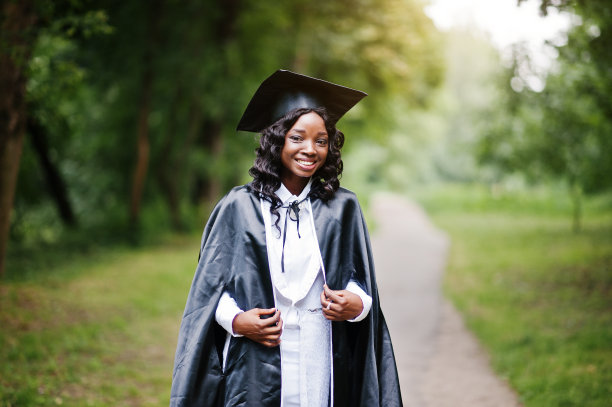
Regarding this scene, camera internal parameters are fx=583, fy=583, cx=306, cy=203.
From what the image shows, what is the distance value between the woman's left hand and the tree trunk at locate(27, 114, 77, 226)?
45.2 feet

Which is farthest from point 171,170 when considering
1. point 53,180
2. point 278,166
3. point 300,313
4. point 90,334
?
point 300,313

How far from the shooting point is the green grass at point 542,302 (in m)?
5.54

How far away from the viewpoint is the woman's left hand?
2408mm

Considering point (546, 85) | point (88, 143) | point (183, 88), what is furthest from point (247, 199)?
point (88, 143)

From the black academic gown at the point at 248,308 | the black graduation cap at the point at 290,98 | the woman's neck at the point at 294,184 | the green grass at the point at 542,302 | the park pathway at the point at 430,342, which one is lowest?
the park pathway at the point at 430,342

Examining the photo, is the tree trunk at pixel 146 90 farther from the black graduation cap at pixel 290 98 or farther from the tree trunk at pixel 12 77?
the black graduation cap at pixel 290 98

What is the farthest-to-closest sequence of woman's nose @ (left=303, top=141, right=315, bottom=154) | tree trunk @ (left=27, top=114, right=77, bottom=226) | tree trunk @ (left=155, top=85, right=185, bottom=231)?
tree trunk @ (left=155, top=85, right=185, bottom=231)
tree trunk @ (left=27, top=114, right=77, bottom=226)
woman's nose @ (left=303, top=141, right=315, bottom=154)

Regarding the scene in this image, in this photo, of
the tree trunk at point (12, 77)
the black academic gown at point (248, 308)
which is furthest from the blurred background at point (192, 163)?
the black academic gown at point (248, 308)

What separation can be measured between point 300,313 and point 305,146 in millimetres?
727

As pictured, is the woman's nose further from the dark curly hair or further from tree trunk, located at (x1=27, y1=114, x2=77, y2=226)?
tree trunk, located at (x1=27, y1=114, x2=77, y2=226)

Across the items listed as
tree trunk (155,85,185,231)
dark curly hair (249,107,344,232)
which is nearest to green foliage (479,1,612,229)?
dark curly hair (249,107,344,232)

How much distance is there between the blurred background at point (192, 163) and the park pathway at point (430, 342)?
29cm

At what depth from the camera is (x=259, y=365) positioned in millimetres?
2447

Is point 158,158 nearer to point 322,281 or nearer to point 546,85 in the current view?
point 546,85
